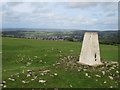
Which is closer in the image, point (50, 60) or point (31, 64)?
point (31, 64)

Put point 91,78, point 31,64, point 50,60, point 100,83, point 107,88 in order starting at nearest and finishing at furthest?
1. point 107,88
2. point 100,83
3. point 91,78
4. point 31,64
5. point 50,60

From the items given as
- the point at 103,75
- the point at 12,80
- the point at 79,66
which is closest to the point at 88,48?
the point at 79,66

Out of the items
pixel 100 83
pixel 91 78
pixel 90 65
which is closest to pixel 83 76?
pixel 91 78

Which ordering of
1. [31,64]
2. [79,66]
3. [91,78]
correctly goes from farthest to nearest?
[31,64], [79,66], [91,78]

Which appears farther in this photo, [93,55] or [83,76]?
[93,55]

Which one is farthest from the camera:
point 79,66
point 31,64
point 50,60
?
point 50,60

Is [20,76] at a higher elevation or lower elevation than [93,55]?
lower

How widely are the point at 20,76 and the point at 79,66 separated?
826cm

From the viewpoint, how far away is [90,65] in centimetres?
2097

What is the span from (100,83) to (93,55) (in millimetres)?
6421

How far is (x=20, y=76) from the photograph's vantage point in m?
16.6

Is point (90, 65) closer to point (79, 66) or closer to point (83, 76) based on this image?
point (79, 66)

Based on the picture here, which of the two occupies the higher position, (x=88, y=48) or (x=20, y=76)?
(x=88, y=48)

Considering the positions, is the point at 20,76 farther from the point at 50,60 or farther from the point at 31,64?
the point at 50,60
